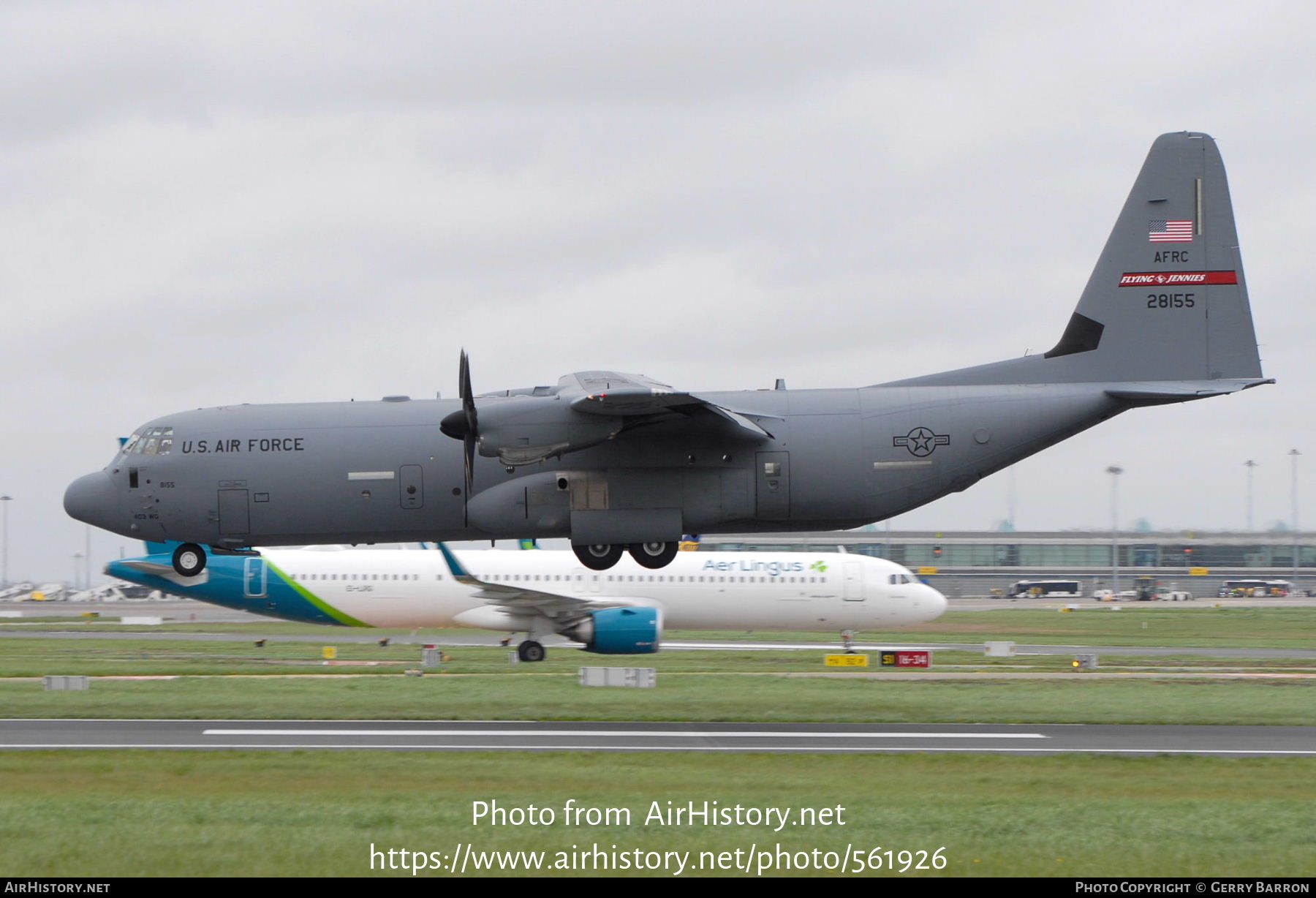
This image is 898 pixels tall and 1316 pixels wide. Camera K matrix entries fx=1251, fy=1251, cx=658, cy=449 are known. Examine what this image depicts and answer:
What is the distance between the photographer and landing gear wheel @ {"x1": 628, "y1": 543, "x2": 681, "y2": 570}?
24003 mm

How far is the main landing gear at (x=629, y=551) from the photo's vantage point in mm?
24016

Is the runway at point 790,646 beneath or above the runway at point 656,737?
beneath

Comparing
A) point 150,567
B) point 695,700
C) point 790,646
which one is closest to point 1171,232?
point 695,700

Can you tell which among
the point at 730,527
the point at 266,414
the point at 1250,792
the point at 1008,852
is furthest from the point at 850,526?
the point at 266,414

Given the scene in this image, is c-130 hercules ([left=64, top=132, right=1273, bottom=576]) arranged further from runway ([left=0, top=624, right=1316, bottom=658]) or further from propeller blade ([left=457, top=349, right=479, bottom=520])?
runway ([left=0, top=624, right=1316, bottom=658])

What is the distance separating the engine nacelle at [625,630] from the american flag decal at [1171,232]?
19.3m

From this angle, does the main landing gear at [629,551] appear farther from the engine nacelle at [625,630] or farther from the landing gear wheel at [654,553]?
the engine nacelle at [625,630]

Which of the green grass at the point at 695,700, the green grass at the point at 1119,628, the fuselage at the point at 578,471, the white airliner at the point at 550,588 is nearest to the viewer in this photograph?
the fuselage at the point at 578,471

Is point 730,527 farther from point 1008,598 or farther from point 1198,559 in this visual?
point 1198,559

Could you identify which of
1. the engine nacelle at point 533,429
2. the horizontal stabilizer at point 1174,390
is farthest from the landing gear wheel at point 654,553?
the horizontal stabilizer at point 1174,390

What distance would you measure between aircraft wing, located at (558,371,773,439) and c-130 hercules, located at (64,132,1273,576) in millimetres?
112

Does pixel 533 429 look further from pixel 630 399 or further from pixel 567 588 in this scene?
pixel 567 588

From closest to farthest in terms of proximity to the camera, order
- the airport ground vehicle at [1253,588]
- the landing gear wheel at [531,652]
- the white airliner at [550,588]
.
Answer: the landing gear wheel at [531,652] < the white airliner at [550,588] < the airport ground vehicle at [1253,588]
